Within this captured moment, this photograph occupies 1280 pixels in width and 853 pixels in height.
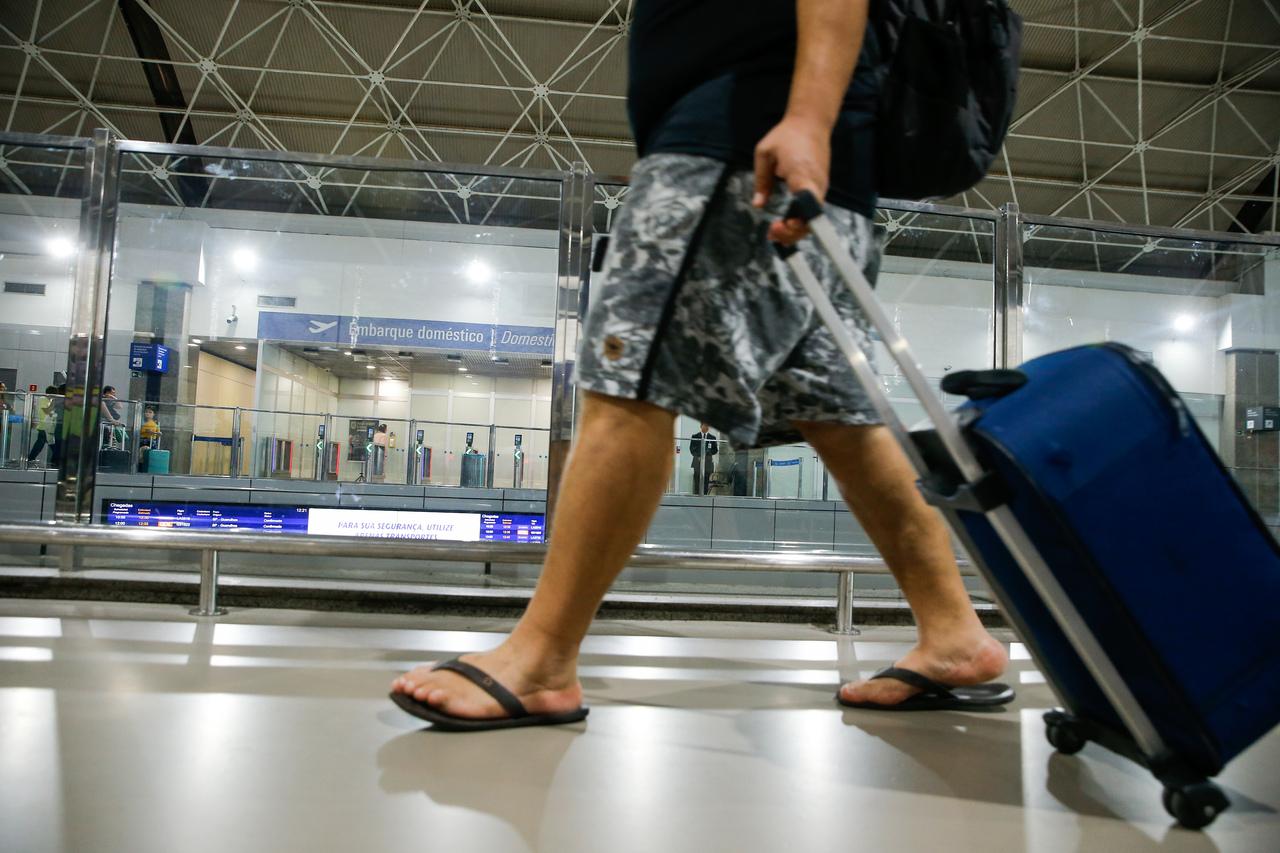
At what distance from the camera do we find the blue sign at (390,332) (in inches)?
140

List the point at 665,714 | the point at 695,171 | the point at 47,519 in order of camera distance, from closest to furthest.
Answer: the point at 695,171
the point at 665,714
the point at 47,519

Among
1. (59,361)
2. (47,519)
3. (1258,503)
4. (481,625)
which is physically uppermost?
(59,361)

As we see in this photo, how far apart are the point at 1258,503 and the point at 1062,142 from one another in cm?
1358

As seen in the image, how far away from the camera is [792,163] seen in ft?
3.55

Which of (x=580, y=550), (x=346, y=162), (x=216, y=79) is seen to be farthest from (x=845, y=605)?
(x=216, y=79)

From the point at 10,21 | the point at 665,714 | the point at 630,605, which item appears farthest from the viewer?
the point at 10,21

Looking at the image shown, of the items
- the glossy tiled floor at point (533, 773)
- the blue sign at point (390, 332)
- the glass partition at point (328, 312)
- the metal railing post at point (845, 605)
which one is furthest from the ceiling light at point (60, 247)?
the metal railing post at point (845, 605)

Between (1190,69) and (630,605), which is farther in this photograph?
(1190,69)

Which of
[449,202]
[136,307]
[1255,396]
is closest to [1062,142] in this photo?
[1255,396]

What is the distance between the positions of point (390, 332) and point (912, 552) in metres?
3.05

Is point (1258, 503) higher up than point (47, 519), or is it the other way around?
point (1258, 503)

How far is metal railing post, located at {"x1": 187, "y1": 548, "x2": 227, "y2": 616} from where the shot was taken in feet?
7.26

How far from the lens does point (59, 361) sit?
9.72 ft

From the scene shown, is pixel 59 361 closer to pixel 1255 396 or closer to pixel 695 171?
pixel 695 171
